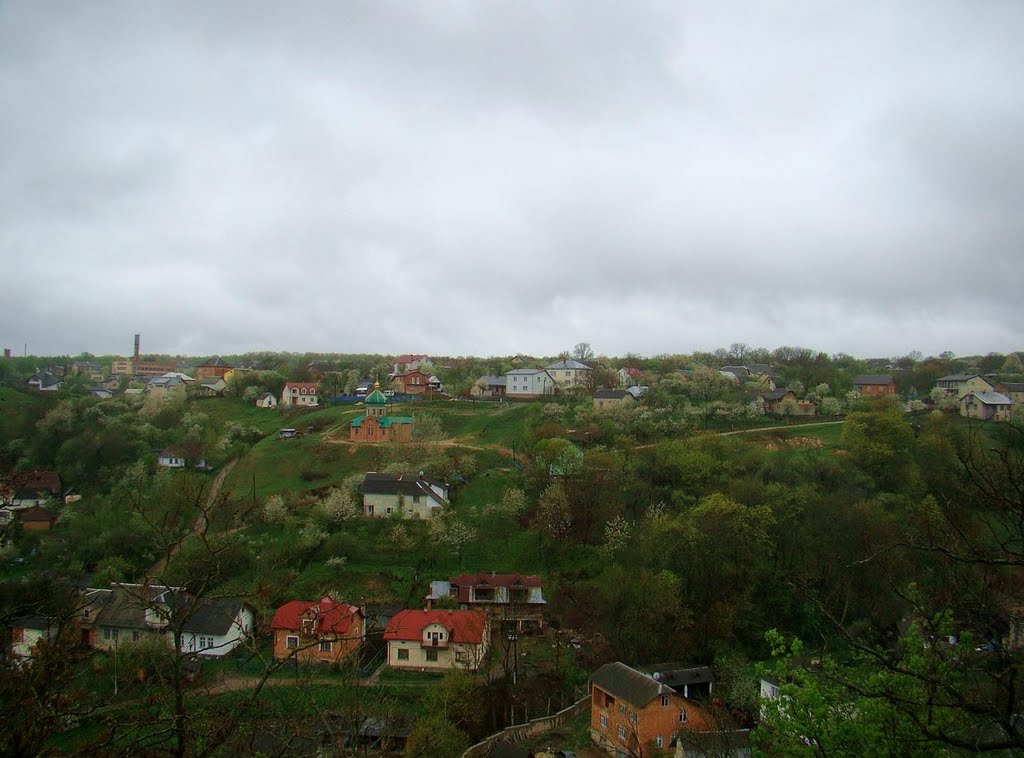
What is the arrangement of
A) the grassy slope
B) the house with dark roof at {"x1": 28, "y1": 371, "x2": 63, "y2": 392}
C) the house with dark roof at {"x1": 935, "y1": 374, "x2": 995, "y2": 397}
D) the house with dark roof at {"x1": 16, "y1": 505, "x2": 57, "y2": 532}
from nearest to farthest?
the house with dark roof at {"x1": 16, "y1": 505, "x2": 57, "y2": 532}
the house with dark roof at {"x1": 935, "y1": 374, "x2": 995, "y2": 397}
the grassy slope
the house with dark roof at {"x1": 28, "y1": 371, "x2": 63, "y2": 392}

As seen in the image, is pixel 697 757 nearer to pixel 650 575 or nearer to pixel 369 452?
pixel 650 575

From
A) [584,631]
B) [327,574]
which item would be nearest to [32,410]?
[327,574]

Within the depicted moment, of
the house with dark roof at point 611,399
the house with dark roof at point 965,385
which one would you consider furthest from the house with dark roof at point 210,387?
the house with dark roof at point 965,385

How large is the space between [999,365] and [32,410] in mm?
83414

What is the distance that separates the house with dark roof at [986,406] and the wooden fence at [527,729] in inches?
1366

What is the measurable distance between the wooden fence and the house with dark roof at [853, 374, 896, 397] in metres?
37.1

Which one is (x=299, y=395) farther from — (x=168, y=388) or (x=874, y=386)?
(x=874, y=386)

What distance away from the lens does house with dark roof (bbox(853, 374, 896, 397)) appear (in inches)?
1850

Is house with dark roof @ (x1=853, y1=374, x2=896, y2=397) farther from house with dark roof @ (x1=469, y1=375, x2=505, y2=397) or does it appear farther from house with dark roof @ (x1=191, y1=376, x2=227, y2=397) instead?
house with dark roof @ (x1=191, y1=376, x2=227, y2=397)

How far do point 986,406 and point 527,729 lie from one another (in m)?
38.5

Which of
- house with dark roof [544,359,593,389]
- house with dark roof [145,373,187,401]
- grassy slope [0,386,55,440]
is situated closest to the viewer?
grassy slope [0,386,55,440]

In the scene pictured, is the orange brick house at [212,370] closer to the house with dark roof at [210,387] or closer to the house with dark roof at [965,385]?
the house with dark roof at [210,387]

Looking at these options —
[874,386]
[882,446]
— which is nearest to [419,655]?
[882,446]

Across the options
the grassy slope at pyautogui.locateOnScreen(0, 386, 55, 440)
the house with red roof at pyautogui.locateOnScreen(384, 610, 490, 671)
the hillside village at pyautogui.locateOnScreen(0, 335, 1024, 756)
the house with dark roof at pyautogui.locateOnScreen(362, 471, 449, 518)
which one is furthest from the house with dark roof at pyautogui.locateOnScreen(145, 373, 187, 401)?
the house with red roof at pyautogui.locateOnScreen(384, 610, 490, 671)
